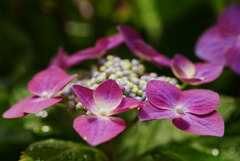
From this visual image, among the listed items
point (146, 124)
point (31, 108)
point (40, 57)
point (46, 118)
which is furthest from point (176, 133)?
point (40, 57)

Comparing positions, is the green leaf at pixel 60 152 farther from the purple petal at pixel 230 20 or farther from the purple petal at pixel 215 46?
the purple petal at pixel 230 20

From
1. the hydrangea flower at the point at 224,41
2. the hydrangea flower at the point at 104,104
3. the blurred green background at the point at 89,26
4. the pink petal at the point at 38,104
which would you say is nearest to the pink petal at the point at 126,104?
the hydrangea flower at the point at 104,104

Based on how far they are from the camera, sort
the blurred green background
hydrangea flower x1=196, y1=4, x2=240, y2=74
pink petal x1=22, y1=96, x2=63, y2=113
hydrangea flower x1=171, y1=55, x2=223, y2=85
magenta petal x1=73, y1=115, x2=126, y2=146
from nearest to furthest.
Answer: magenta petal x1=73, y1=115, x2=126, y2=146 < pink petal x1=22, y1=96, x2=63, y2=113 < hydrangea flower x1=171, y1=55, x2=223, y2=85 < hydrangea flower x1=196, y1=4, x2=240, y2=74 < the blurred green background

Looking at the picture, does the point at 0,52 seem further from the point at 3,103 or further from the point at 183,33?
the point at 183,33

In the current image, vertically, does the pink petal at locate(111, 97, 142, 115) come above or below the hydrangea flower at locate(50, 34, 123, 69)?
below

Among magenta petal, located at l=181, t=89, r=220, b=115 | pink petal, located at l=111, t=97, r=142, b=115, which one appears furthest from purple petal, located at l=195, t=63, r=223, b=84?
pink petal, located at l=111, t=97, r=142, b=115

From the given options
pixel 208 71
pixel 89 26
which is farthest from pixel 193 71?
pixel 89 26

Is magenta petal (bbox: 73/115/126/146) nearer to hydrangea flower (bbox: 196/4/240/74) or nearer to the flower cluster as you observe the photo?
the flower cluster

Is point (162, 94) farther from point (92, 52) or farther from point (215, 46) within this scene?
point (215, 46)
